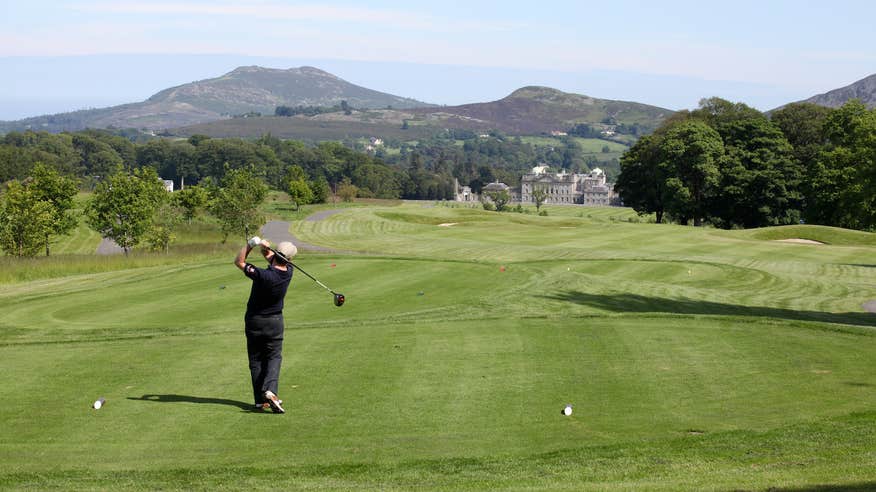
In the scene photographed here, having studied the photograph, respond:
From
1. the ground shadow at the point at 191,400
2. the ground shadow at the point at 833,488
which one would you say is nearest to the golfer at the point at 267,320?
the ground shadow at the point at 191,400

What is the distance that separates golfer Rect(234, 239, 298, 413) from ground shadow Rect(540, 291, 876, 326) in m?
13.5

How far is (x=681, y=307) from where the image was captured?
24703mm

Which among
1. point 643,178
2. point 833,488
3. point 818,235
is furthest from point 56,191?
point 833,488

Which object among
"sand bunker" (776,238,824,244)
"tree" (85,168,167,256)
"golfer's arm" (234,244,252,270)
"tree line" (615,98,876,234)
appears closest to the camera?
"golfer's arm" (234,244,252,270)

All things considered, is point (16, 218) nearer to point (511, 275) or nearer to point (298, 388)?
point (511, 275)

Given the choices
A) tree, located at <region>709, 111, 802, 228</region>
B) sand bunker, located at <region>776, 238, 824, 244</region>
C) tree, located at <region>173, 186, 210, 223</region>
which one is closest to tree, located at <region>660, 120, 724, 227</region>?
tree, located at <region>709, 111, 802, 228</region>

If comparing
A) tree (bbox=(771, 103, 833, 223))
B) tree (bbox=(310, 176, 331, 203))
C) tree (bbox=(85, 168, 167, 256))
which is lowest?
tree (bbox=(310, 176, 331, 203))

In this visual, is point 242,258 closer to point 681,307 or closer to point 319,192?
point 681,307

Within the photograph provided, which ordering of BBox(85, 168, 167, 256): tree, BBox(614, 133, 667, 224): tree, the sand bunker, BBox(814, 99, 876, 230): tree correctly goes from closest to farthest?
BBox(85, 168, 167, 256): tree
the sand bunker
BBox(814, 99, 876, 230): tree
BBox(614, 133, 667, 224): tree

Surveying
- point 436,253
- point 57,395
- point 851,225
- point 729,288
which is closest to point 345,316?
point 57,395

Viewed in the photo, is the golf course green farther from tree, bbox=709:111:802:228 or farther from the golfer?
tree, bbox=709:111:802:228

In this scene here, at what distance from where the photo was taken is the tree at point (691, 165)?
89750 mm

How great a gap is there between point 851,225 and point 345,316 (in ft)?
247

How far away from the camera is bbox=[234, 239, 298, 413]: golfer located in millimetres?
11594
